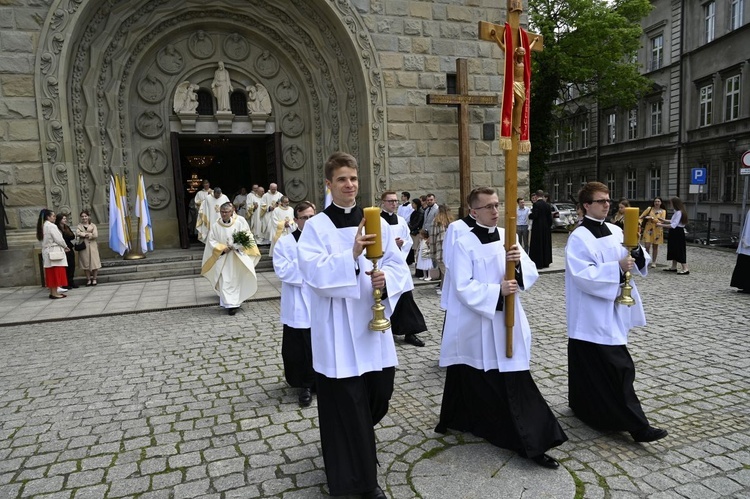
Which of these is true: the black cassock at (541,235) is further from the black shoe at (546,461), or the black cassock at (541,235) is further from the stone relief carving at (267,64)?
the black shoe at (546,461)

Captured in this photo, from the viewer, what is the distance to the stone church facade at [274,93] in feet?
42.4

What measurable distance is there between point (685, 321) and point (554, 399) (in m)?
3.95

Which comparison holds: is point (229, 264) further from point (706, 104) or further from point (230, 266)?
point (706, 104)

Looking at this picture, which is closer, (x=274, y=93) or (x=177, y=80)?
(x=177, y=80)

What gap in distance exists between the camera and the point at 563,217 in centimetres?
2648

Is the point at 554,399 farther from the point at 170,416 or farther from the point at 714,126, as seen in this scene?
the point at 714,126

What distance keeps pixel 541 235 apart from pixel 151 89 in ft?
37.1

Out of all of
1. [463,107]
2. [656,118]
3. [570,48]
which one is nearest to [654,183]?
[656,118]

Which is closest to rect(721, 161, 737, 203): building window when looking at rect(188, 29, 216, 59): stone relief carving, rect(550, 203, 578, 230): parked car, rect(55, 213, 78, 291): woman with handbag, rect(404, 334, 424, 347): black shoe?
rect(550, 203, 578, 230): parked car

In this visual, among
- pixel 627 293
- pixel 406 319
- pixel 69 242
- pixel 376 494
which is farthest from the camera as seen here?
pixel 69 242

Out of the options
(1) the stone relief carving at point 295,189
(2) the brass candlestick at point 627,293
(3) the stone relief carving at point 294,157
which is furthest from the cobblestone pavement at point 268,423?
(3) the stone relief carving at point 294,157

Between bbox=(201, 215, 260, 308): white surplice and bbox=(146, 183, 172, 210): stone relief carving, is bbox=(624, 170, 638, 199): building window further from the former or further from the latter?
bbox=(201, 215, 260, 308): white surplice

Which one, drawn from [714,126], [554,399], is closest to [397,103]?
[554,399]

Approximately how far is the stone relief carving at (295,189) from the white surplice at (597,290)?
484 inches
